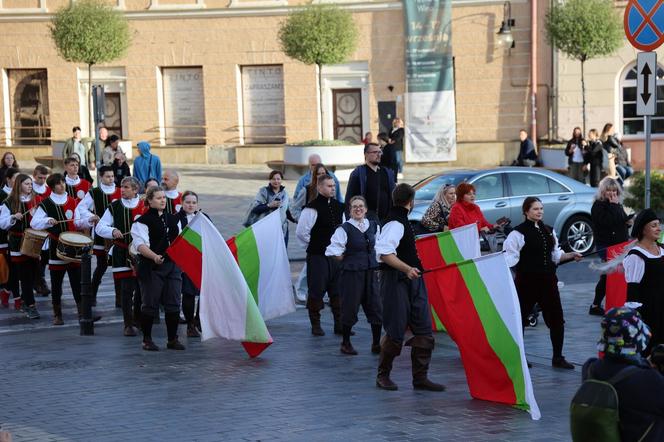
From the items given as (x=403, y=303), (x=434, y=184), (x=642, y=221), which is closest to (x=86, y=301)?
(x=403, y=303)

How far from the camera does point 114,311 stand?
15203 millimetres

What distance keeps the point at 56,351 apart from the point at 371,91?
81.8 ft

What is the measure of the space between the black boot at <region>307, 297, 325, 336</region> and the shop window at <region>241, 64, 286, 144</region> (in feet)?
81.6

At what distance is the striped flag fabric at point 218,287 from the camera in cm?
1169

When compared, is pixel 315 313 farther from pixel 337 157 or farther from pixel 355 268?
pixel 337 157

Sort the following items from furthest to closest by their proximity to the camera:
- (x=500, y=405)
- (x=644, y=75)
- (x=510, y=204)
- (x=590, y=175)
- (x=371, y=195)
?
(x=590, y=175) → (x=510, y=204) → (x=371, y=195) → (x=644, y=75) → (x=500, y=405)

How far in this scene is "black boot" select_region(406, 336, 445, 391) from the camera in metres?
10.1

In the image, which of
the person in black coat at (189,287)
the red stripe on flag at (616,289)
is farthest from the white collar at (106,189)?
the red stripe on flag at (616,289)

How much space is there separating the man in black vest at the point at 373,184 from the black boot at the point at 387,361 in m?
4.12

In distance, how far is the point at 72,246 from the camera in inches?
543

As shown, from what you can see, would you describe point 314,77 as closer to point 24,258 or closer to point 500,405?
point 24,258

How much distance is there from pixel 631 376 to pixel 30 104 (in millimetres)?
35669

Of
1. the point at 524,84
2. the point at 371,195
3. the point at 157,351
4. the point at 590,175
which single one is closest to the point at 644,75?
the point at 371,195

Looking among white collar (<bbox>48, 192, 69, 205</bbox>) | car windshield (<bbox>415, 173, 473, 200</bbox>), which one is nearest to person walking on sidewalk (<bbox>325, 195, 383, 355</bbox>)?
white collar (<bbox>48, 192, 69, 205</bbox>)
